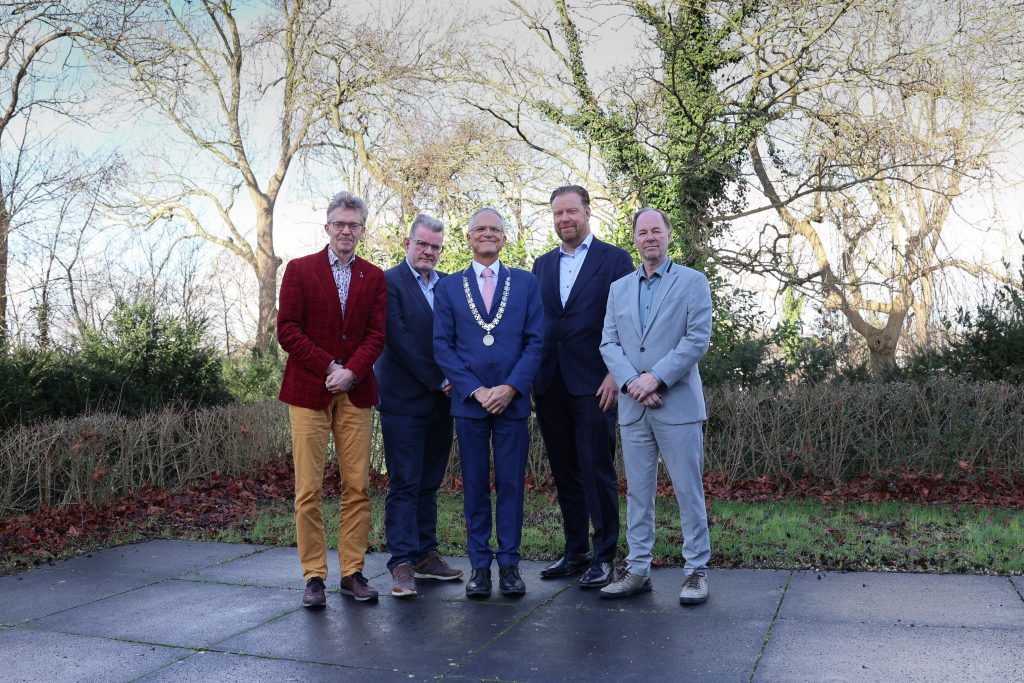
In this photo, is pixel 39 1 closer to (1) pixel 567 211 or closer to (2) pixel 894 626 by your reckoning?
(1) pixel 567 211

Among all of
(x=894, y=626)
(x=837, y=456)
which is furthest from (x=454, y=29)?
(x=894, y=626)

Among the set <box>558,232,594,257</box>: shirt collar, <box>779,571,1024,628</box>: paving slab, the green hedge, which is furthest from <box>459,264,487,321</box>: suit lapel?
the green hedge

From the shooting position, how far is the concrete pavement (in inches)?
163

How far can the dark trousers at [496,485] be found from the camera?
17.7 ft

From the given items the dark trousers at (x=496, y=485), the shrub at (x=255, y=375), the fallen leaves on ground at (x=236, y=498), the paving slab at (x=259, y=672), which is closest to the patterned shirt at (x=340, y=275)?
the dark trousers at (x=496, y=485)

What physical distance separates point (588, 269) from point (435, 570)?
2.07m

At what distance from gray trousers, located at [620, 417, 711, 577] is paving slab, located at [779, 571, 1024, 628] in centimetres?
57

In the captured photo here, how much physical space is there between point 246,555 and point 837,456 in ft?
19.3

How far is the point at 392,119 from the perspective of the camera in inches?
944

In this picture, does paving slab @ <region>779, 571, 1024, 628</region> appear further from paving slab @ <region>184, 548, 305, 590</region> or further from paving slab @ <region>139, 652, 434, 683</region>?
paving slab @ <region>184, 548, 305, 590</region>

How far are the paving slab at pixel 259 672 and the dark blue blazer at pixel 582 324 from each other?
6.71ft

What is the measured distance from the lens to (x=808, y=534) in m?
7.03

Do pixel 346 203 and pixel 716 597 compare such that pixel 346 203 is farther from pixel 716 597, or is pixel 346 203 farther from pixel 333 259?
pixel 716 597

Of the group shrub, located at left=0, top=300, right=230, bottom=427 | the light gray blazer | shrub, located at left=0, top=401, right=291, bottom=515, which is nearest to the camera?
the light gray blazer
